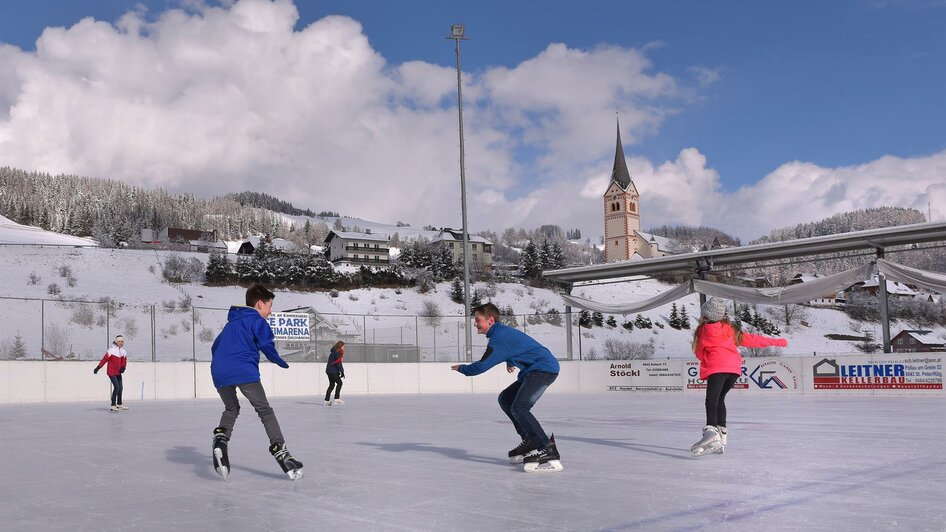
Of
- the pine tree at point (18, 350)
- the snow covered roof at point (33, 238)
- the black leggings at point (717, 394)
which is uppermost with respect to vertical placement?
the snow covered roof at point (33, 238)

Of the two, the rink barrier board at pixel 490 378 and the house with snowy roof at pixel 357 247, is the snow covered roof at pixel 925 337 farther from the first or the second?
the house with snowy roof at pixel 357 247

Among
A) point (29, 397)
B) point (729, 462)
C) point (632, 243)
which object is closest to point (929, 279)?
point (729, 462)

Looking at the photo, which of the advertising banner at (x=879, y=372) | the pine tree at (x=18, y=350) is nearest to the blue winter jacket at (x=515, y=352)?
the advertising banner at (x=879, y=372)

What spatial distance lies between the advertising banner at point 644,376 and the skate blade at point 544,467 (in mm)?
19802

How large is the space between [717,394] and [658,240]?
180518 mm

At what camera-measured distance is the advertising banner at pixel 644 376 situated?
84.8 ft

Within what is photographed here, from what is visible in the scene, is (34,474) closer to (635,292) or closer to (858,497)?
(858,497)

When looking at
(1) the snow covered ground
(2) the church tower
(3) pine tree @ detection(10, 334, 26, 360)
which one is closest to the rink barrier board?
(3) pine tree @ detection(10, 334, 26, 360)

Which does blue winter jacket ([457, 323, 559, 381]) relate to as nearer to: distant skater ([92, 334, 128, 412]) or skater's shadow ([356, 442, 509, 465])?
skater's shadow ([356, 442, 509, 465])

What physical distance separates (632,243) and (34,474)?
6704 inches

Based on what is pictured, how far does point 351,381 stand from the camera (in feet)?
94.2

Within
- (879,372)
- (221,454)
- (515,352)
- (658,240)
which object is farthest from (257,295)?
(658,240)

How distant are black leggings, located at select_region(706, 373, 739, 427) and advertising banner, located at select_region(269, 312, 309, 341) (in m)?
24.7

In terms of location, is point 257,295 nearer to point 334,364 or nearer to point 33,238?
point 334,364
